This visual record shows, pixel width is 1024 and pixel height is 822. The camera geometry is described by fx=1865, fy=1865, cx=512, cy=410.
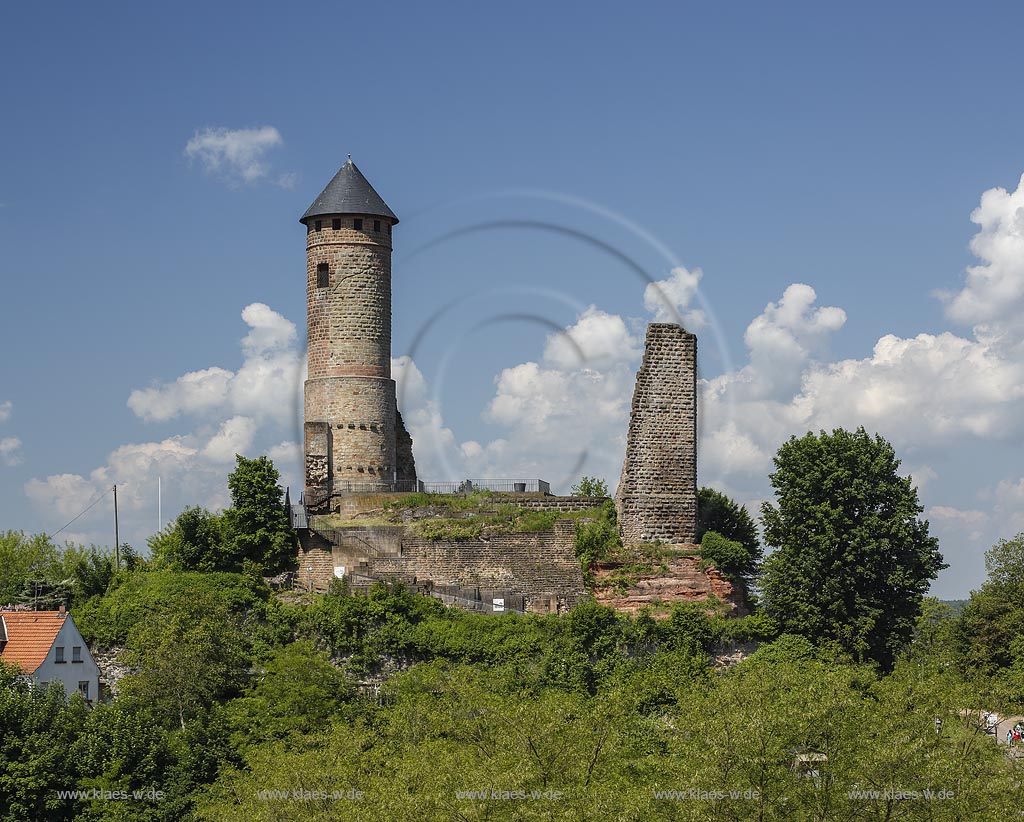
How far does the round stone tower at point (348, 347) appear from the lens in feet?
234

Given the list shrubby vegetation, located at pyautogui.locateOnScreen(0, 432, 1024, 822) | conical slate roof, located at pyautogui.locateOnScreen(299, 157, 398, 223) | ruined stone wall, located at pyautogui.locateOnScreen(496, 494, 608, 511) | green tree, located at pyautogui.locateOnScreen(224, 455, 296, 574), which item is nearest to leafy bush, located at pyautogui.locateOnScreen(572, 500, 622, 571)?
shrubby vegetation, located at pyautogui.locateOnScreen(0, 432, 1024, 822)

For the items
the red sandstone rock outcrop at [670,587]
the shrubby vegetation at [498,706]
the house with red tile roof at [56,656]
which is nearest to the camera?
the shrubby vegetation at [498,706]

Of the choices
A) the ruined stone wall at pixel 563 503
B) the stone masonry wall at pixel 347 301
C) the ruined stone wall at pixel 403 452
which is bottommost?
the ruined stone wall at pixel 563 503

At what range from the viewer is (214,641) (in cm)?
6109

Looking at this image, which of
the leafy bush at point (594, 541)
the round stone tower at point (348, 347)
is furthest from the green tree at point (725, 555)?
the round stone tower at point (348, 347)

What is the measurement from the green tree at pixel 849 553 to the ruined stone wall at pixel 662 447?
3509 mm

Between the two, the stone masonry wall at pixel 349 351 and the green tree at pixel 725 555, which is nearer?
the green tree at pixel 725 555

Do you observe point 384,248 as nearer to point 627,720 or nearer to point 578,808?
point 627,720

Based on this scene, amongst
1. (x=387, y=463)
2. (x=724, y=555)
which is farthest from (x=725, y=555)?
(x=387, y=463)

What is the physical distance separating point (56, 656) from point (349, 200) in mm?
20757

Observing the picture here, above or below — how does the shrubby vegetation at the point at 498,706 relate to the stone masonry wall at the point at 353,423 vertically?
below

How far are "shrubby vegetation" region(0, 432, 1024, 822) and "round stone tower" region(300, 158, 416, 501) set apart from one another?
508 cm

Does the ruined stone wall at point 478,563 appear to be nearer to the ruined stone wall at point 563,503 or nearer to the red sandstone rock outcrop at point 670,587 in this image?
the red sandstone rock outcrop at point 670,587

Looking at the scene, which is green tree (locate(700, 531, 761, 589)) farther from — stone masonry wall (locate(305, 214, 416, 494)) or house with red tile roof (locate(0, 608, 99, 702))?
house with red tile roof (locate(0, 608, 99, 702))
